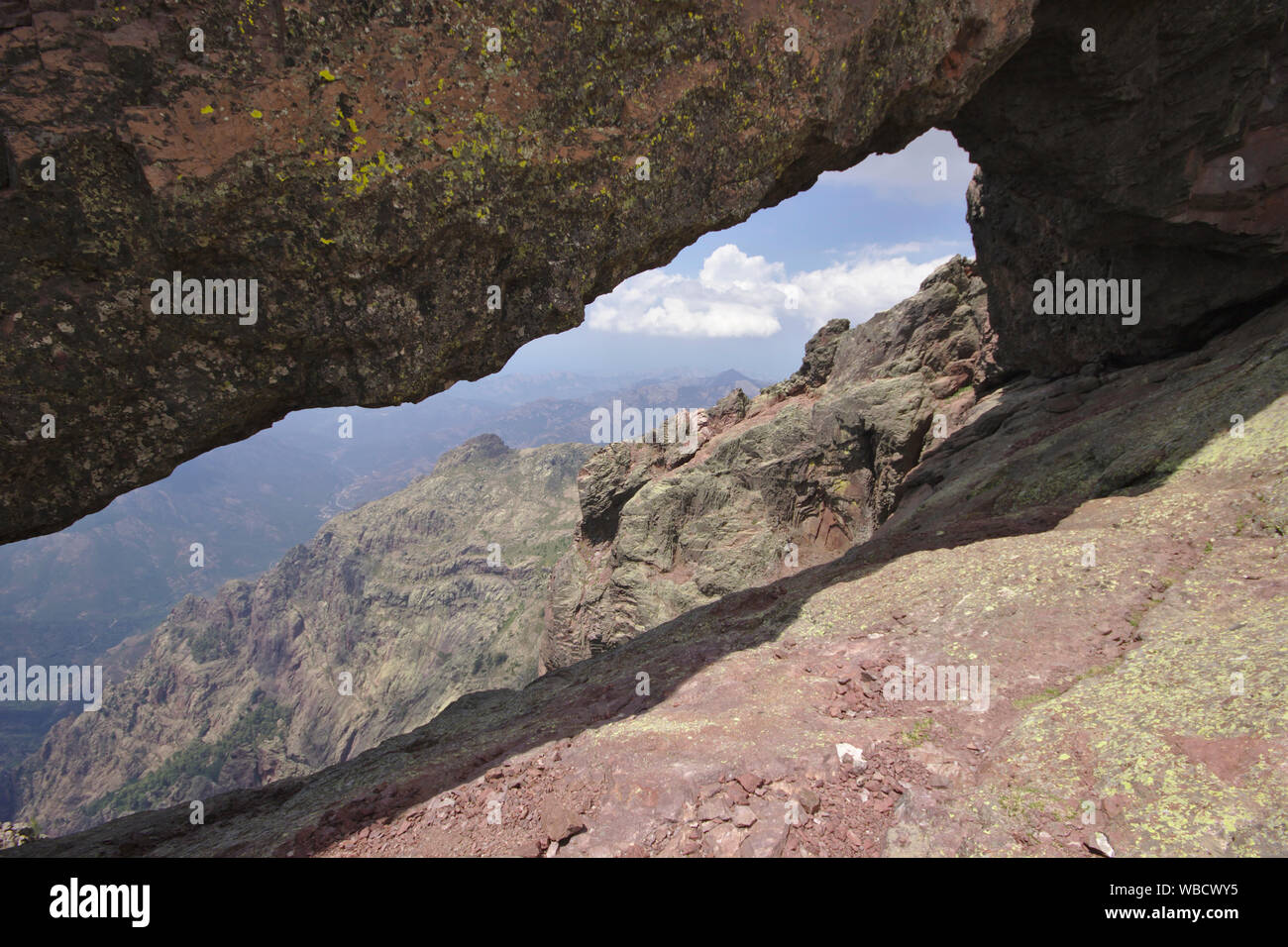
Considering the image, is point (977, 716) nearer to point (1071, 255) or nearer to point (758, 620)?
point (758, 620)

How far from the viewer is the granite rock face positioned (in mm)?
11680

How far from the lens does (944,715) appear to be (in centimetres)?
1189

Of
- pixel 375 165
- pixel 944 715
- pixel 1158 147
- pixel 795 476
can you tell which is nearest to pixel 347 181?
pixel 375 165

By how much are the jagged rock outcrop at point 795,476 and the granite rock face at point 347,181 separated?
22.8 m

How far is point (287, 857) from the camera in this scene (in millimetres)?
11453

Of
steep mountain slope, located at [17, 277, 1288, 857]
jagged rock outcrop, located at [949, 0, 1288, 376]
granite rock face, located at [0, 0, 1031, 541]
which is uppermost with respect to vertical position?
jagged rock outcrop, located at [949, 0, 1288, 376]

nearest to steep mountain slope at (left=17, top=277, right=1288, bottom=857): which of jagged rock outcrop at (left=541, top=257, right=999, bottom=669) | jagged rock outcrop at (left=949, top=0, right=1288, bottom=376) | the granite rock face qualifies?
jagged rock outcrop at (left=949, top=0, right=1288, bottom=376)

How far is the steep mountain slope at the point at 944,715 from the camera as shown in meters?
9.52

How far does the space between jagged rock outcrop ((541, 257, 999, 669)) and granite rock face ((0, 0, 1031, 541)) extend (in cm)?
2281

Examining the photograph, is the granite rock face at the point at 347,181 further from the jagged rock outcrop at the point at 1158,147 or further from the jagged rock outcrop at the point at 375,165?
the jagged rock outcrop at the point at 1158,147

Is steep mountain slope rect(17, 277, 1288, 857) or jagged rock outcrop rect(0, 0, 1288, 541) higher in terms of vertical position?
jagged rock outcrop rect(0, 0, 1288, 541)

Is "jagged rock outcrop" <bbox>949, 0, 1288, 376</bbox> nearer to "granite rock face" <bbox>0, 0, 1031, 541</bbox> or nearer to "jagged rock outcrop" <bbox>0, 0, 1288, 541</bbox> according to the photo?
"jagged rock outcrop" <bbox>0, 0, 1288, 541</bbox>

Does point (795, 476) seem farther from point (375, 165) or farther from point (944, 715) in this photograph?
point (375, 165)

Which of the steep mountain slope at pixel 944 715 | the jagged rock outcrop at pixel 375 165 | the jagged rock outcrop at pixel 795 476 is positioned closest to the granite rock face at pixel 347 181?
the jagged rock outcrop at pixel 375 165
